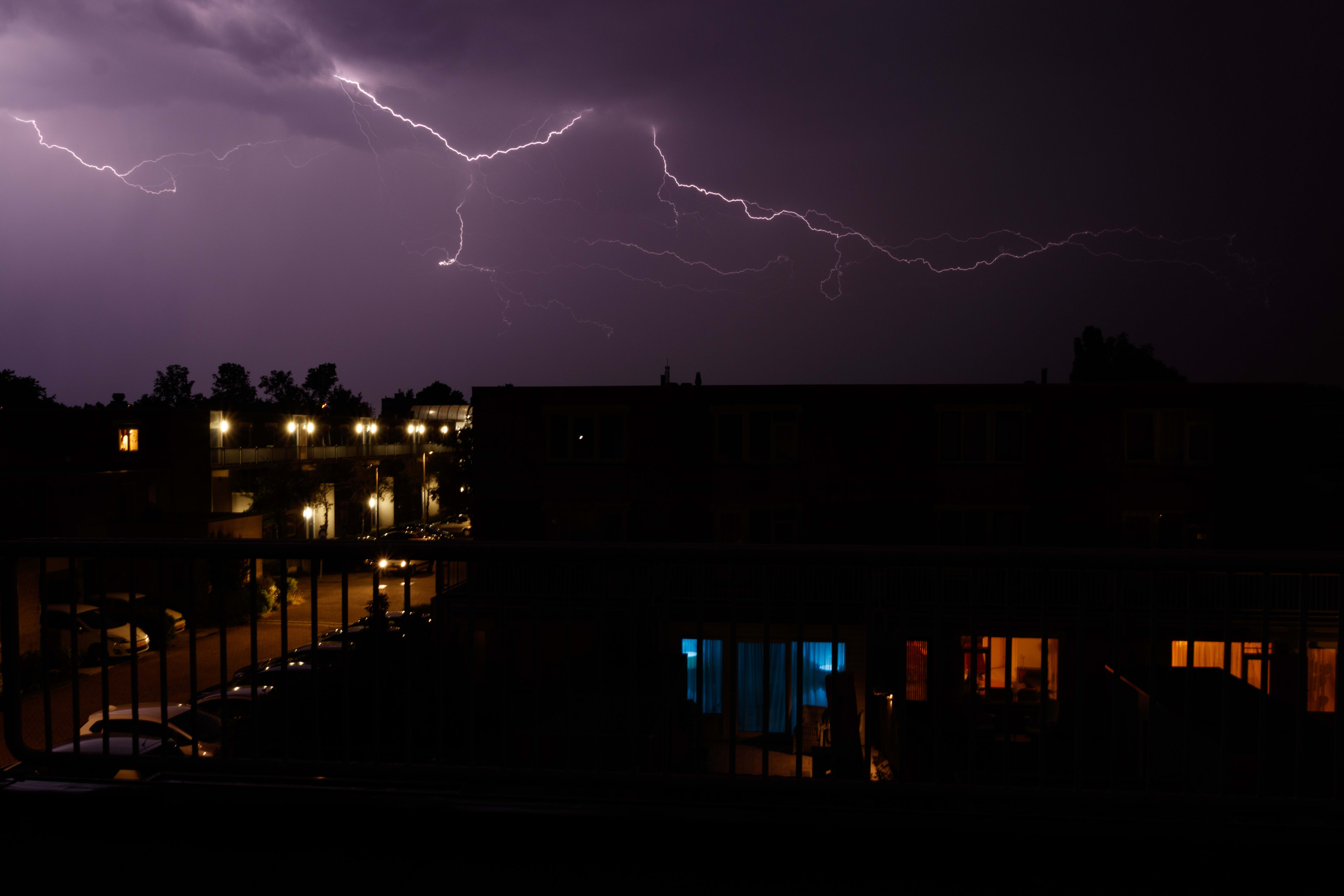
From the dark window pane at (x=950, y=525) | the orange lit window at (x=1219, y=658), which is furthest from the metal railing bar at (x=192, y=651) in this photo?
the dark window pane at (x=950, y=525)

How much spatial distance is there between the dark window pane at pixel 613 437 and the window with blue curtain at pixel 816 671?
749 centimetres

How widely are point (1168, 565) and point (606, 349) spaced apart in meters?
66.1

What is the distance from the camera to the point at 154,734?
344cm

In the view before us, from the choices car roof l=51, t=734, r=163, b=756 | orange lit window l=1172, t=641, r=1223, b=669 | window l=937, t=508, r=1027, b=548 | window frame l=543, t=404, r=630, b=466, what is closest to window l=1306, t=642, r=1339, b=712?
orange lit window l=1172, t=641, r=1223, b=669

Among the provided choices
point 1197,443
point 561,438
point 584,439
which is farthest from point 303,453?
point 1197,443

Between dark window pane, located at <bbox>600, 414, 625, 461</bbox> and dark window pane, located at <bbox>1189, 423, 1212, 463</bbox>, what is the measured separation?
49.2ft

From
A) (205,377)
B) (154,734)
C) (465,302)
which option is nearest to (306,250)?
(205,377)

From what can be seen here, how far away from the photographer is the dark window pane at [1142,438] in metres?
18.7

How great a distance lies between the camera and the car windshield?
301 centimetres

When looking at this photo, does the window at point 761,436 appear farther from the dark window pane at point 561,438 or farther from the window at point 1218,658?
the window at point 1218,658

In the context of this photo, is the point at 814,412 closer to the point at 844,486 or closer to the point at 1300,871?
the point at 844,486

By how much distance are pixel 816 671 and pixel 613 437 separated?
958 centimetres

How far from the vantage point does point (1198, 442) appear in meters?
18.6

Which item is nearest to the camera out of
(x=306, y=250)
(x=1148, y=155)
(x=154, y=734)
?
(x=154, y=734)
